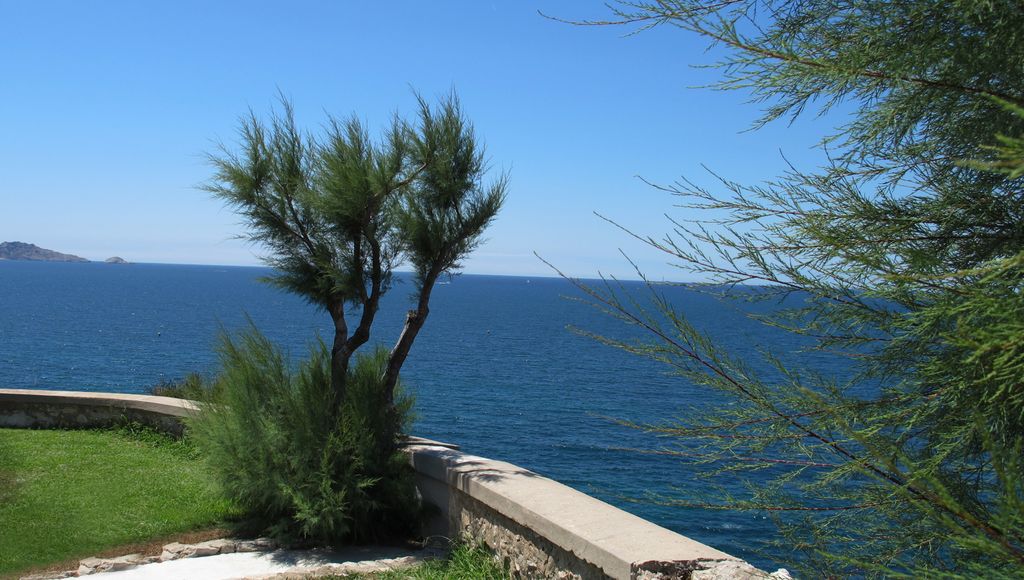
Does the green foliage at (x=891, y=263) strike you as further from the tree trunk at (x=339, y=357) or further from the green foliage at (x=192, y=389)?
the green foliage at (x=192, y=389)

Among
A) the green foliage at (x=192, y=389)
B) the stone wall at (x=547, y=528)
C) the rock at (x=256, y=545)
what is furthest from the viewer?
the green foliage at (x=192, y=389)

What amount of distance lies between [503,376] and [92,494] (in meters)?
30.0

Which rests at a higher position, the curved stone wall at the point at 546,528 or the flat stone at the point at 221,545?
the curved stone wall at the point at 546,528

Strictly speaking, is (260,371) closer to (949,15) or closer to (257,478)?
(257,478)

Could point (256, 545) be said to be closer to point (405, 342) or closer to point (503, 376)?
point (405, 342)

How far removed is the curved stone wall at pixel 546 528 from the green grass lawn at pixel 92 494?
1.00 meters

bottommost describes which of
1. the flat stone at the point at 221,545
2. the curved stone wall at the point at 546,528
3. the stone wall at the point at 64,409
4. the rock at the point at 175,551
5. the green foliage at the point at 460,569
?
the rock at the point at 175,551

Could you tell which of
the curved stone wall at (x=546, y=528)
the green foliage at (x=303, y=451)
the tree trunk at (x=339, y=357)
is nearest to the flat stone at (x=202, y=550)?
the green foliage at (x=303, y=451)

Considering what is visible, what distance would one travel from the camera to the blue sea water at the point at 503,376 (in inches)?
649

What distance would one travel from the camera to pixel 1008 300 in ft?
7.36

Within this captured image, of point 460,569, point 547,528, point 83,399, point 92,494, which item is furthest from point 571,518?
point 83,399

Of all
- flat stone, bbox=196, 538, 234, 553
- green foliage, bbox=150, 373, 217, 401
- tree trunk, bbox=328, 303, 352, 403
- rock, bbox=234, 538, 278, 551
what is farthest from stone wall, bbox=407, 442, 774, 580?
green foliage, bbox=150, 373, 217, 401

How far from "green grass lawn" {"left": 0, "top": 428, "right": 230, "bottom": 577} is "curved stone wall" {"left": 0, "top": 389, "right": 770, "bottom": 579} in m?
1.00

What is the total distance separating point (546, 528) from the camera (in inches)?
207
